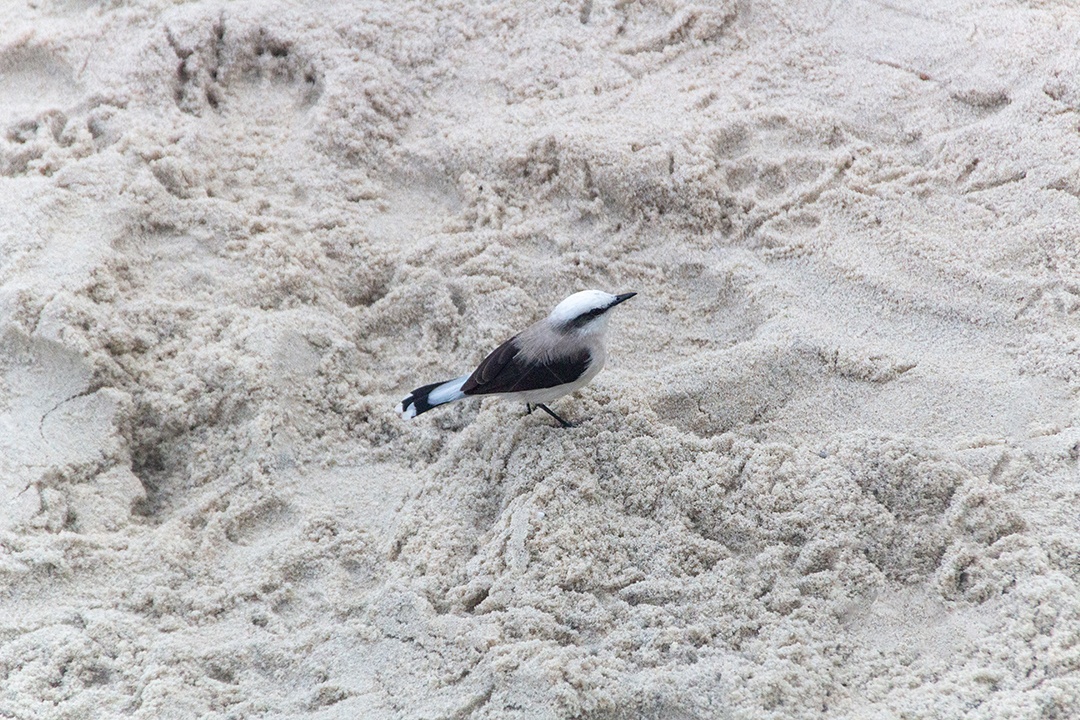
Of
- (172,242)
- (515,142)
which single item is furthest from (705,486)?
(172,242)

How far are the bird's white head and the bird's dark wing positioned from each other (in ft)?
0.31

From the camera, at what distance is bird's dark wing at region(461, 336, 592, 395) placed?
262 centimetres

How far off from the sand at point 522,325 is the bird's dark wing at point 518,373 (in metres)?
0.17

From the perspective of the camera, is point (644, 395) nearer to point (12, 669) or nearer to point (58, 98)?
point (12, 669)

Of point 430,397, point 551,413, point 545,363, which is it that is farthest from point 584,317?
point 430,397

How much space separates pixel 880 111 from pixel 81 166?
9.69 feet

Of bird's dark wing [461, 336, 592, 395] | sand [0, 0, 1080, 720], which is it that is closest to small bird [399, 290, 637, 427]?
bird's dark wing [461, 336, 592, 395]

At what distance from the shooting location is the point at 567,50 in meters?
3.79

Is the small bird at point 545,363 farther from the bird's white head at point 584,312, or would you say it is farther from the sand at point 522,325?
the sand at point 522,325

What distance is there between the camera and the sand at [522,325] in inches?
85.7

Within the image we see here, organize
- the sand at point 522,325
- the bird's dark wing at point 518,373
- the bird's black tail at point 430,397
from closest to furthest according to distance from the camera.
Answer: the sand at point 522,325 → the bird's dark wing at point 518,373 → the bird's black tail at point 430,397

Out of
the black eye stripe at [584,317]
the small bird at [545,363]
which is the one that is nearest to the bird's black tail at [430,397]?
the small bird at [545,363]

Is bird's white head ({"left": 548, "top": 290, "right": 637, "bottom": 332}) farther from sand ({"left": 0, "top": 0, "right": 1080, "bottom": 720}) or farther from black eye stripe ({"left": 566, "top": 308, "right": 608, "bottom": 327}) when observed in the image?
sand ({"left": 0, "top": 0, "right": 1080, "bottom": 720})

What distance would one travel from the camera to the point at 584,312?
106 inches
